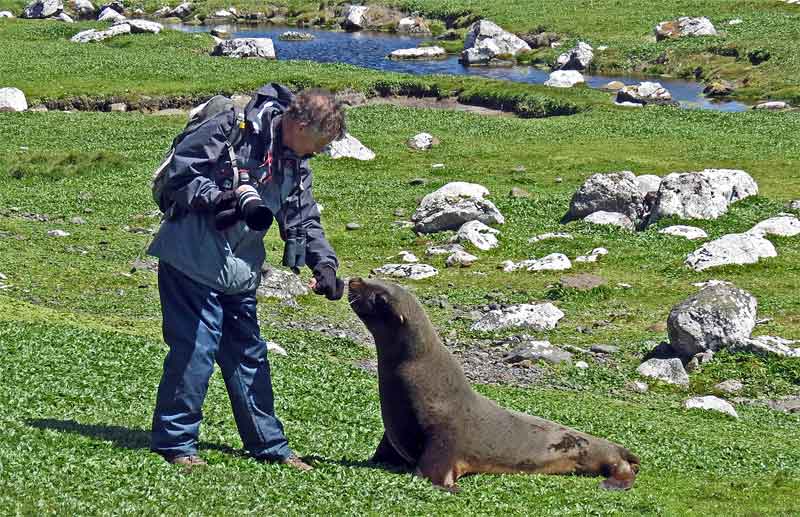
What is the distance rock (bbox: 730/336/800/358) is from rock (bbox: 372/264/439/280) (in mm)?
9494

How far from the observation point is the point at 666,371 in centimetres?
2389

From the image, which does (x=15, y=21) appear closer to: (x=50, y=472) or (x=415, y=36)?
(x=415, y=36)

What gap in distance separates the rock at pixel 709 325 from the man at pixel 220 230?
48.0 feet

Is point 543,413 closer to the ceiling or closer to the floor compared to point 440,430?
closer to the floor

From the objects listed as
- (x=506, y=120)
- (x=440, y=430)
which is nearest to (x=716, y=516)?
(x=440, y=430)

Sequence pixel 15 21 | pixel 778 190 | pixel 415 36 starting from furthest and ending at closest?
pixel 415 36
pixel 15 21
pixel 778 190

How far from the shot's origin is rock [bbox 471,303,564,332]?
88.9 feet

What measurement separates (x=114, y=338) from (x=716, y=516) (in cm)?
987

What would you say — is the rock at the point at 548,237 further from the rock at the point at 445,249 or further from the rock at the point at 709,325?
the rock at the point at 709,325

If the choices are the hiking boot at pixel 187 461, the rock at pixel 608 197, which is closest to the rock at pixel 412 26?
the rock at pixel 608 197

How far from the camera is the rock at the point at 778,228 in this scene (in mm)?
34094

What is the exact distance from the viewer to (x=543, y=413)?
17.7 metres

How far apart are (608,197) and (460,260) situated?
6357 mm

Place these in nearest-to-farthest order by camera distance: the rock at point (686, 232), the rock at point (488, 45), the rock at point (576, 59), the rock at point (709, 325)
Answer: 1. the rock at point (709, 325)
2. the rock at point (686, 232)
3. the rock at point (576, 59)
4. the rock at point (488, 45)
